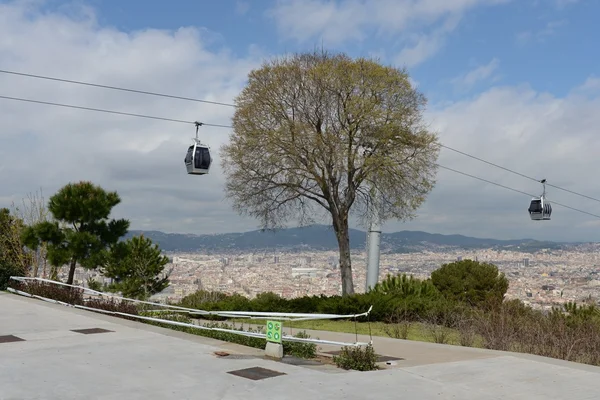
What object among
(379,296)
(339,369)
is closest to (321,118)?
(379,296)

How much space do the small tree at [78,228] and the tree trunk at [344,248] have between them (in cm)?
878

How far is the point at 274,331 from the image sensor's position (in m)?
10.2

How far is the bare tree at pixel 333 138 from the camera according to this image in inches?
920

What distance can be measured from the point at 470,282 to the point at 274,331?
52.5 feet

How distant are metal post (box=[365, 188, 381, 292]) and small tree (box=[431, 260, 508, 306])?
2472mm

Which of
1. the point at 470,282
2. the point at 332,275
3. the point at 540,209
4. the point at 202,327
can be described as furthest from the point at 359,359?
the point at 332,275

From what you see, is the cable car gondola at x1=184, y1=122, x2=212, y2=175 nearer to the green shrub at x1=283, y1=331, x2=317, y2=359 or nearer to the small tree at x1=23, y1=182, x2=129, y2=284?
the small tree at x1=23, y1=182, x2=129, y2=284

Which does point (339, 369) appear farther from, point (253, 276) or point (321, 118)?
point (253, 276)

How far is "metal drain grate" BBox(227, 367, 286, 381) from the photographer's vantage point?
8.54m

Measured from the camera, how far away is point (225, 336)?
A: 483 inches

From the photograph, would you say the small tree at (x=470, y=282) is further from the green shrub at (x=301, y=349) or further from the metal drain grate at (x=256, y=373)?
the metal drain grate at (x=256, y=373)

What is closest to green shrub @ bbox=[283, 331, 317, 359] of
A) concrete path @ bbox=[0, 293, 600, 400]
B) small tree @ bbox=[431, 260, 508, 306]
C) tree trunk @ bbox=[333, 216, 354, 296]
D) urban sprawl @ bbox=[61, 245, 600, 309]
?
concrete path @ bbox=[0, 293, 600, 400]

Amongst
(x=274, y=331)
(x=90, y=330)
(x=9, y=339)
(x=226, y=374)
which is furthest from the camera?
(x=90, y=330)

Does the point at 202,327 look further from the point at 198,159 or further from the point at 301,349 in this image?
the point at 198,159
